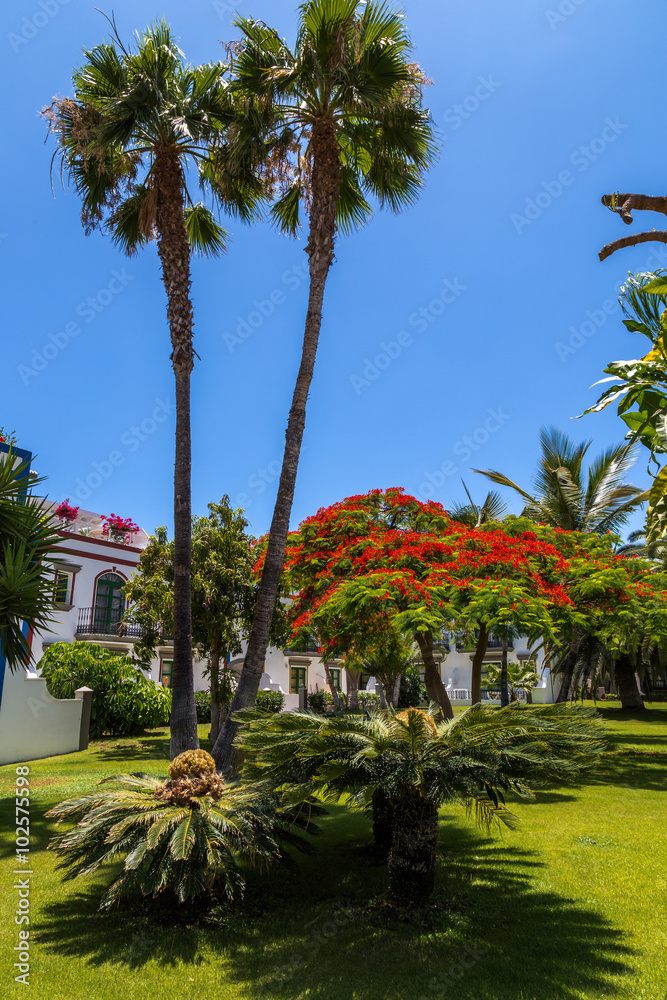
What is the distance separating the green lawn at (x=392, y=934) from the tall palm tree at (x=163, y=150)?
139 inches

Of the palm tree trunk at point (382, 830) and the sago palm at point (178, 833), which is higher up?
the sago palm at point (178, 833)

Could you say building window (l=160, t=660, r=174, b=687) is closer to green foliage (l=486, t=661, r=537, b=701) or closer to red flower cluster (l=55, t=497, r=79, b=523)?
red flower cluster (l=55, t=497, r=79, b=523)

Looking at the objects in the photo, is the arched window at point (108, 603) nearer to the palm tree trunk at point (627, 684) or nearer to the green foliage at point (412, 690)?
the green foliage at point (412, 690)

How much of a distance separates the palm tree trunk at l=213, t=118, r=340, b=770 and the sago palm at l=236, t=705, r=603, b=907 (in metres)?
2.56

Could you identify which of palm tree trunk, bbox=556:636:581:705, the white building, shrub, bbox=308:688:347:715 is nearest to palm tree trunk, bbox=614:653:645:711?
the white building

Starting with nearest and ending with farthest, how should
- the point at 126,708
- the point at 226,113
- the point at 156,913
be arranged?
the point at 156,913 → the point at 226,113 → the point at 126,708

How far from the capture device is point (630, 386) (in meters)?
3.29

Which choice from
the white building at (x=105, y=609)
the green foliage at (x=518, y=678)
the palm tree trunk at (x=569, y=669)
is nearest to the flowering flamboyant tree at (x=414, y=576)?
the palm tree trunk at (x=569, y=669)

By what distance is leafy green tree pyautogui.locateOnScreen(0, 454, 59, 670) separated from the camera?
8.85 metres

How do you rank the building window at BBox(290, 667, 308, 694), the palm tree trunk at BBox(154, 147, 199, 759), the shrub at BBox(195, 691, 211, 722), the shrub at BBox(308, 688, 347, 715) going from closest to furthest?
the palm tree trunk at BBox(154, 147, 199, 759) < the shrub at BBox(195, 691, 211, 722) < the shrub at BBox(308, 688, 347, 715) < the building window at BBox(290, 667, 308, 694)

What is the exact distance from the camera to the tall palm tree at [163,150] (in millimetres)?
10102

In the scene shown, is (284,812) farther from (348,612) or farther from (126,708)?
(126,708)

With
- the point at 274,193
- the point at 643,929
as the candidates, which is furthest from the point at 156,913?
the point at 274,193

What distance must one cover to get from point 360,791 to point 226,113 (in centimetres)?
1102
